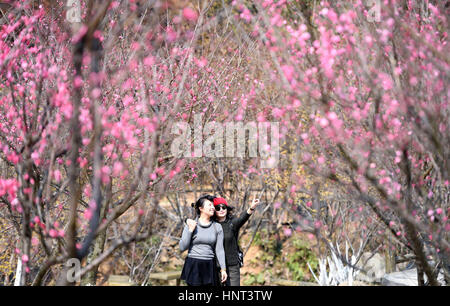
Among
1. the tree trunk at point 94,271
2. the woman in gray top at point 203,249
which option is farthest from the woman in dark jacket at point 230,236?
the tree trunk at point 94,271

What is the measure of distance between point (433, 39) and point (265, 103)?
15.1ft

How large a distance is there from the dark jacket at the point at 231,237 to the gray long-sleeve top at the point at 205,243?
48cm

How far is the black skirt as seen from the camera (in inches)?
195

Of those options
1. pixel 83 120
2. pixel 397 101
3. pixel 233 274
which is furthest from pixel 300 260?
pixel 83 120

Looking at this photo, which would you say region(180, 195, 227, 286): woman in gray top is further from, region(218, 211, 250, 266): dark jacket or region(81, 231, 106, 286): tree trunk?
region(81, 231, 106, 286): tree trunk

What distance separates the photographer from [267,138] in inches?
331

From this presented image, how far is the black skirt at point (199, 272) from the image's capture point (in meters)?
4.95

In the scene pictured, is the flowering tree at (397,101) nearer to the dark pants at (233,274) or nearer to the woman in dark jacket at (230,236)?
the woman in dark jacket at (230,236)

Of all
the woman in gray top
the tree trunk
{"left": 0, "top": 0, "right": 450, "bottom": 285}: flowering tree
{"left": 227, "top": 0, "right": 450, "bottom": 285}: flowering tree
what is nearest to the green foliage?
{"left": 0, "top": 0, "right": 450, "bottom": 285}: flowering tree

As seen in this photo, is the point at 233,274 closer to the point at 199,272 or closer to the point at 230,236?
the point at 230,236

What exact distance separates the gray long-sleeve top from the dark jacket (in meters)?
0.48

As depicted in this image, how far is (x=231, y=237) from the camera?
18.4 ft
